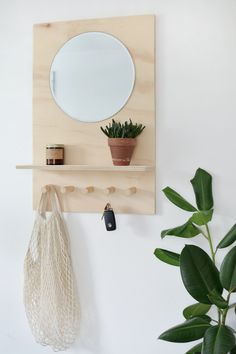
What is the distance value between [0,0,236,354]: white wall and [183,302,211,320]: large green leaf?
14 cm

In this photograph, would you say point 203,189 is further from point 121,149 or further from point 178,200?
point 121,149

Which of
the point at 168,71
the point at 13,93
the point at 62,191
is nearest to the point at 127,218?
the point at 62,191

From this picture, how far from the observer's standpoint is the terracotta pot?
1.81 meters

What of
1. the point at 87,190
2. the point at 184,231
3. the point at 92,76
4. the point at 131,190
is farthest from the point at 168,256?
the point at 92,76

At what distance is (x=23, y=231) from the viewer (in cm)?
210

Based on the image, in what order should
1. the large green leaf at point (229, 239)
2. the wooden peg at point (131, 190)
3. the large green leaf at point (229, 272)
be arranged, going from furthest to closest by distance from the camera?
the wooden peg at point (131, 190), the large green leaf at point (229, 239), the large green leaf at point (229, 272)

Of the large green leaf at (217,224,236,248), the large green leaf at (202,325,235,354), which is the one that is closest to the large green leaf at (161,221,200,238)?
the large green leaf at (217,224,236,248)

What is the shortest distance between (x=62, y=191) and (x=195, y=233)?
603 millimetres

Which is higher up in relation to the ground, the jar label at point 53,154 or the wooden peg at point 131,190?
the jar label at point 53,154

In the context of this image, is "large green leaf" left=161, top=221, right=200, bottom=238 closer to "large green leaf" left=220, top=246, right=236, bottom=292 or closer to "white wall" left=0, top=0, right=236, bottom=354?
"white wall" left=0, top=0, right=236, bottom=354

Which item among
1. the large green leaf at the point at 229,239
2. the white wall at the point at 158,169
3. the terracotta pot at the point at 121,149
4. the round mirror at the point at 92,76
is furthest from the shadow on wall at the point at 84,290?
the large green leaf at the point at 229,239

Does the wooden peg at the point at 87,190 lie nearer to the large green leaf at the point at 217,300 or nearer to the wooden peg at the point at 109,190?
the wooden peg at the point at 109,190

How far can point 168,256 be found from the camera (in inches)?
68.7

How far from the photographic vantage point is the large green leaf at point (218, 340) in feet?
4.59
